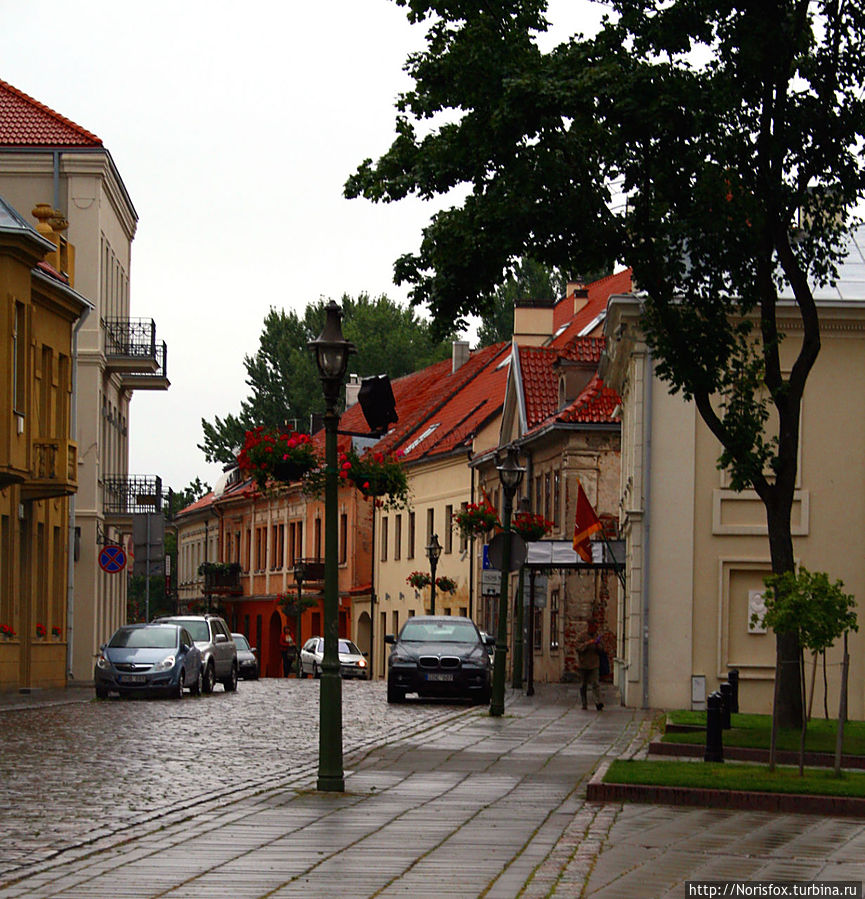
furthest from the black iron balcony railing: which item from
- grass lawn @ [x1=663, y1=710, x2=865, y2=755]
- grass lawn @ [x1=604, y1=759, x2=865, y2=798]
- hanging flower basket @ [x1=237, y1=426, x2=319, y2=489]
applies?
grass lawn @ [x1=604, y1=759, x2=865, y2=798]

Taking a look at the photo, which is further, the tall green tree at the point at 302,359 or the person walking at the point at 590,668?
the tall green tree at the point at 302,359

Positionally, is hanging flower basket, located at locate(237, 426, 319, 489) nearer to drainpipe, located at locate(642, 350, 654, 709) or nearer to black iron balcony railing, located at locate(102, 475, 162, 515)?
drainpipe, located at locate(642, 350, 654, 709)

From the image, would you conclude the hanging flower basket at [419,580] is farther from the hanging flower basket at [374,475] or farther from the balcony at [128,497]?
the hanging flower basket at [374,475]

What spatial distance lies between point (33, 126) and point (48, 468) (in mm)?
13616

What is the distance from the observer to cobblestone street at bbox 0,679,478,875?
12875mm

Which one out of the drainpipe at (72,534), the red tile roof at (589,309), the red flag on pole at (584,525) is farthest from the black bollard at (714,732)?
the red tile roof at (589,309)

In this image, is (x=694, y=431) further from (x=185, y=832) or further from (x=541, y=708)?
(x=185, y=832)

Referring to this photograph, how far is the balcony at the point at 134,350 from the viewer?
1925 inches

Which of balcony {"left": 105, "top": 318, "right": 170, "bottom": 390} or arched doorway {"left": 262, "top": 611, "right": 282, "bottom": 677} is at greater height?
balcony {"left": 105, "top": 318, "right": 170, "bottom": 390}

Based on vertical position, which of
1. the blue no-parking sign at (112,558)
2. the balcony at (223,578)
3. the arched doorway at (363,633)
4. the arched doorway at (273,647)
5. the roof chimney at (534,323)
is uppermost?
the roof chimney at (534,323)

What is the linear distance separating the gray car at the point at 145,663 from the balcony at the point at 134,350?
55.0ft
